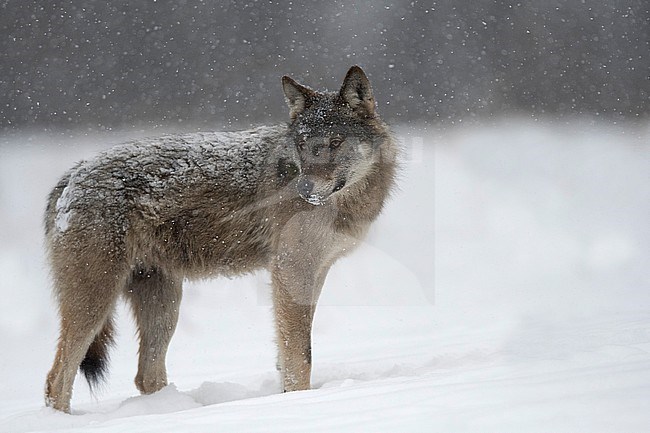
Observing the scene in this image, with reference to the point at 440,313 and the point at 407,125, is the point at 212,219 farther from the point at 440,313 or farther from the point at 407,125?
the point at 407,125

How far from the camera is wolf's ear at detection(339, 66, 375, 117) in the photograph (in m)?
3.70

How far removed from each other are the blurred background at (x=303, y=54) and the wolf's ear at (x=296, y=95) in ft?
16.5

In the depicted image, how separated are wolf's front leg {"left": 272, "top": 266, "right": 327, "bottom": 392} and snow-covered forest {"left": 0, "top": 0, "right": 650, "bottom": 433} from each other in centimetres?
207

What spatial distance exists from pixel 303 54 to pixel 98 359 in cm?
596

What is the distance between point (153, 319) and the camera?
403 cm

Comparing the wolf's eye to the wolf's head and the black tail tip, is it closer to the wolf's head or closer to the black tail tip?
the wolf's head

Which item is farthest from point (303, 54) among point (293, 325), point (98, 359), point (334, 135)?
point (98, 359)

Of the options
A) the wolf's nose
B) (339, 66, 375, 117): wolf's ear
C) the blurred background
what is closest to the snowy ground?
the blurred background

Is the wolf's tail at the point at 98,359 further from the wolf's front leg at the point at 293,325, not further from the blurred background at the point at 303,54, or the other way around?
the blurred background at the point at 303,54

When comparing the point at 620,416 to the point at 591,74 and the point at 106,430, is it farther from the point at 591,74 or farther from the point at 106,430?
the point at 591,74

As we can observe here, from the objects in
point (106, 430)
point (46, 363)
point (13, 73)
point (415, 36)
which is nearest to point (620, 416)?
point (106, 430)

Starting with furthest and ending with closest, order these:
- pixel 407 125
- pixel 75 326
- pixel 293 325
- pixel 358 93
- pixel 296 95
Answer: pixel 407 125
pixel 296 95
pixel 358 93
pixel 293 325
pixel 75 326

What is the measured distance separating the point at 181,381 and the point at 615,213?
19.1ft

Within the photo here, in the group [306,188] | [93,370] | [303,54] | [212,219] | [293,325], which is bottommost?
[93,370]
